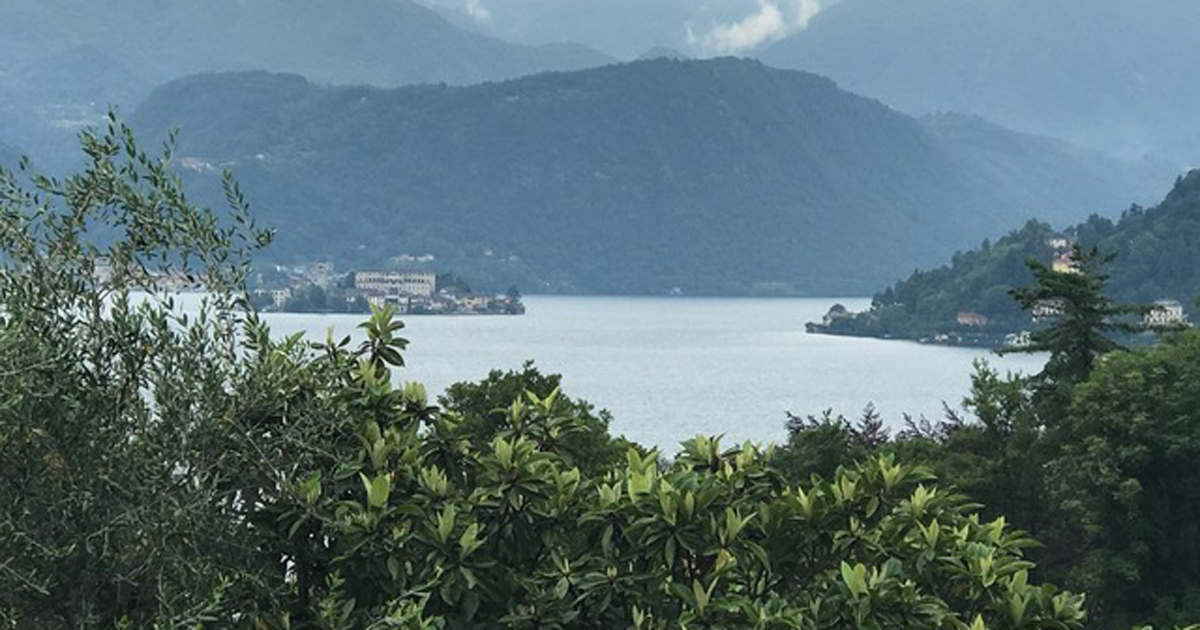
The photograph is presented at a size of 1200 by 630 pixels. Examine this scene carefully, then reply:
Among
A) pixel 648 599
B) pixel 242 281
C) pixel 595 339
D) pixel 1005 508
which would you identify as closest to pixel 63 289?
pixel 242 281

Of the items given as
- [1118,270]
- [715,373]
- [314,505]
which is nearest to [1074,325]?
[314,505]

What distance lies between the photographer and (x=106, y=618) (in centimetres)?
1159

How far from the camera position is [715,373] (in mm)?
153250

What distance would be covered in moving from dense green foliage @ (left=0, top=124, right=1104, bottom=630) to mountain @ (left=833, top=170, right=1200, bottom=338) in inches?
5848

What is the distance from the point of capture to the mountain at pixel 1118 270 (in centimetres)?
16888

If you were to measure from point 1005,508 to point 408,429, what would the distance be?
27.3m

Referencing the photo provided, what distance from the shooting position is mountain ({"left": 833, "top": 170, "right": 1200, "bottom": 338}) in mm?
168875

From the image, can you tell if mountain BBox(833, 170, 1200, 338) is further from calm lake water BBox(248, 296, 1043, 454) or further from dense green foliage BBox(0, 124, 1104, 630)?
dense green foliage BBox(0, 124, 1104, 630)

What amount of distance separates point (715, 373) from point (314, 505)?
142148 millimetres

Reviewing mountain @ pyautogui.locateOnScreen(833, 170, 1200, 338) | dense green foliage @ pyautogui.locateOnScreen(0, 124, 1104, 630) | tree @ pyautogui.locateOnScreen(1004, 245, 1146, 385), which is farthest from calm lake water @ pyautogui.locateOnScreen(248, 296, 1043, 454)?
dense green foliage @ pyautogui.locateOnScreen(0, 124, 1104, 630)

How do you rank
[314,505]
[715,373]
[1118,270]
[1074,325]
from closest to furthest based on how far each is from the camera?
[314,505], [1074,325], [715,373], [1118,270]

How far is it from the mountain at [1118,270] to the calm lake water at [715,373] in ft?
21.2

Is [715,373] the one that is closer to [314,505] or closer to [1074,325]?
[1074,325]

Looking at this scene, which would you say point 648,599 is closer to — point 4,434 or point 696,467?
point 696,467
